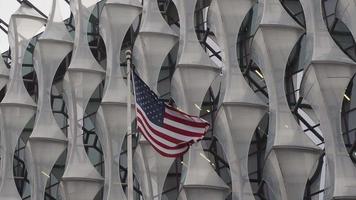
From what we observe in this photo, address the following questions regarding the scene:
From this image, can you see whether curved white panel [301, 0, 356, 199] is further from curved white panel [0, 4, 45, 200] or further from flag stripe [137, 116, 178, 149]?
curved white panel [0, 4, 45, 200]

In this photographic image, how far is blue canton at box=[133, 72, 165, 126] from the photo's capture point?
26.0 m

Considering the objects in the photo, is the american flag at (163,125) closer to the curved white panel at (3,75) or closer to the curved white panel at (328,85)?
the curved white panel at (328,85)

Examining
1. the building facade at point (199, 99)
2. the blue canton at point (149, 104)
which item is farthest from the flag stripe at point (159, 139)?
the building facade at point (199, 99)

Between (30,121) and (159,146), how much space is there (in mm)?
20691

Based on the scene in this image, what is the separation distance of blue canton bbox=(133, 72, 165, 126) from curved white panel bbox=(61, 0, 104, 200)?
13.0m

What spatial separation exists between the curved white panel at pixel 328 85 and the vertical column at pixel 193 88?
428 cm

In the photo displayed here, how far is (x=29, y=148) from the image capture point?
40.9 m

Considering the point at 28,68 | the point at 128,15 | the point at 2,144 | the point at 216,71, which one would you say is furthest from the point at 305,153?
the point at 28,68

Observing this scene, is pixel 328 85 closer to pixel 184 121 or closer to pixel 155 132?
pixel 184 121

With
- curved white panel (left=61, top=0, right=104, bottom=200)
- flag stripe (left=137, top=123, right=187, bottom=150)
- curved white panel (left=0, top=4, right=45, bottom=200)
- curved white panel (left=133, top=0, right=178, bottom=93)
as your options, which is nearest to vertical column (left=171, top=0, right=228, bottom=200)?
curved white panel (left=133, top=0, right=178, bottom=93)

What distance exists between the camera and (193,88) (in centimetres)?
3691

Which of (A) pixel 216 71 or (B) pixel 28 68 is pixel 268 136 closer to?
(A) pixel 216 71

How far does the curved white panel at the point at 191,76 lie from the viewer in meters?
36.8

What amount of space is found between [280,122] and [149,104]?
8.87m
